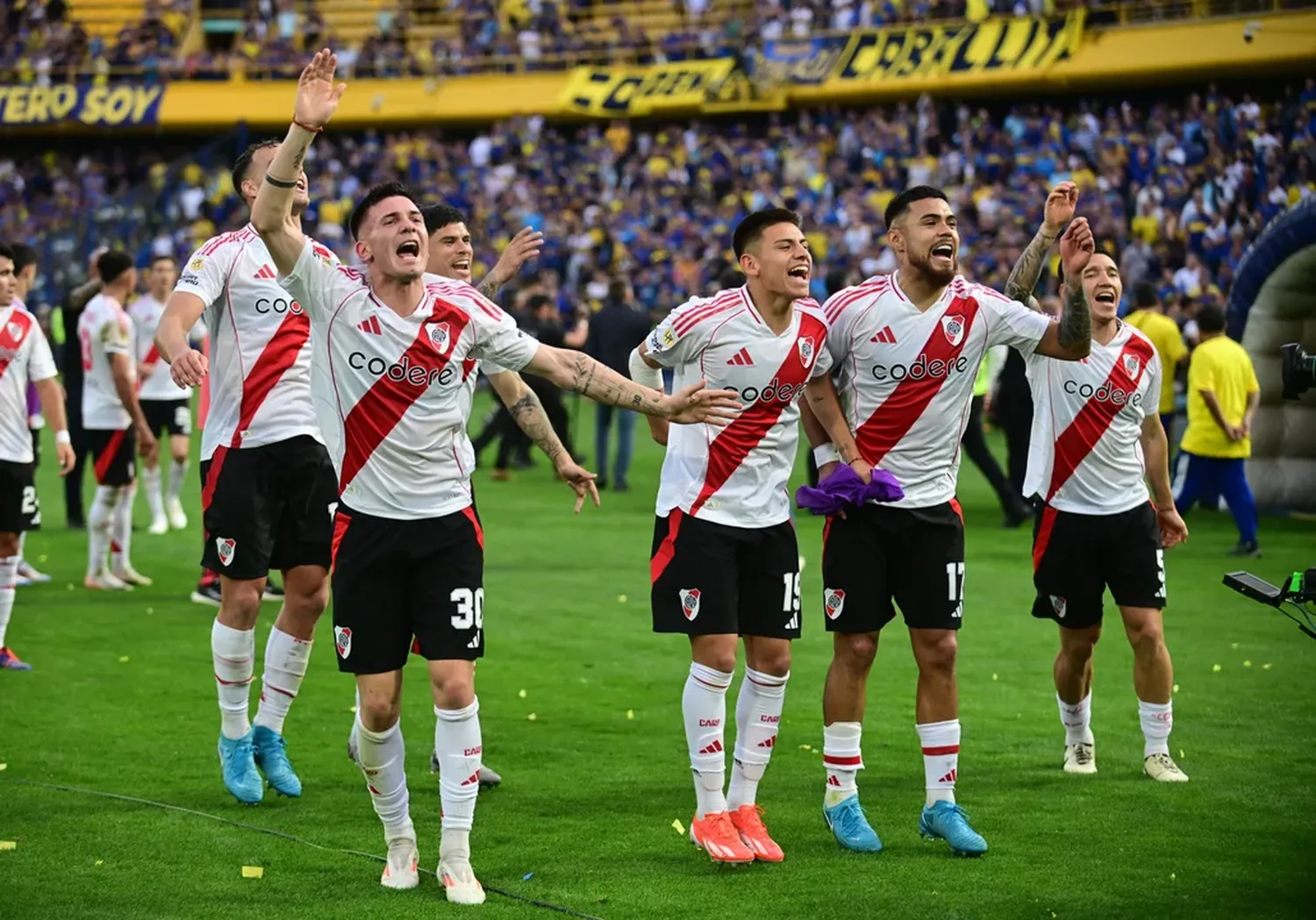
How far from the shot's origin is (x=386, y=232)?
562cm

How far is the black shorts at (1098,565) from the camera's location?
7277 mm

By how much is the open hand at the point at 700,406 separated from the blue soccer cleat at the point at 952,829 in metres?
1.70

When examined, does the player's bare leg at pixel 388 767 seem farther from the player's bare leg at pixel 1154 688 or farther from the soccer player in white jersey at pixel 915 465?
the player's bare leg at pixel 1154 688

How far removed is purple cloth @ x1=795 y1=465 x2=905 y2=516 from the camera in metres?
6.18

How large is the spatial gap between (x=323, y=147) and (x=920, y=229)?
37143 millimetres

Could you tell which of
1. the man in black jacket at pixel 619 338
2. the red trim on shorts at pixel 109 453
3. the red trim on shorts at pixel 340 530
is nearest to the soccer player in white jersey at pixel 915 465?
the red trim on shorts at pixel 340 530

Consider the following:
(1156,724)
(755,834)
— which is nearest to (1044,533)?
(1156,724)

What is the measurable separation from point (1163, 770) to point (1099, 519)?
1.08 meters

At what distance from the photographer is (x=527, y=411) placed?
6172 mm

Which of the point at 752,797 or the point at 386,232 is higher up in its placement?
the point at 386,232

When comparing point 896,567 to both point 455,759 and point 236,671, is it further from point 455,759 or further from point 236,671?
point 236,671

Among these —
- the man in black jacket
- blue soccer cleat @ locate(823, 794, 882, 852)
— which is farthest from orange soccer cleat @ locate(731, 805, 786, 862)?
the man in black jacket

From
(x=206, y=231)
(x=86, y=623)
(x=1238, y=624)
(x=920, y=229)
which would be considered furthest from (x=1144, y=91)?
(x=920, y=229)

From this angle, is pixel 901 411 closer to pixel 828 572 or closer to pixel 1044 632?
pixel 828 572
